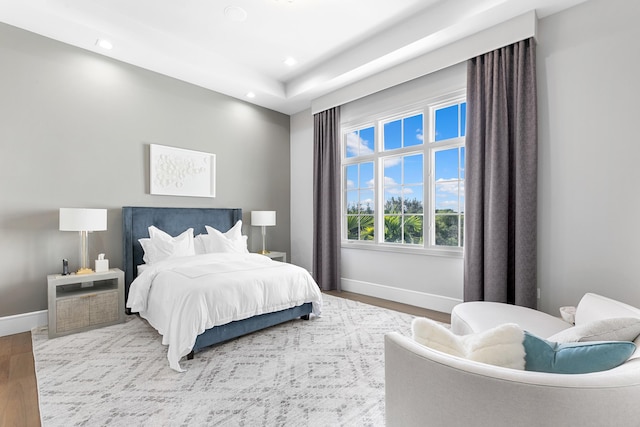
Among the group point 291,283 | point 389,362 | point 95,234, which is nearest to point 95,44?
point 95,234

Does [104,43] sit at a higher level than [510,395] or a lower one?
higher

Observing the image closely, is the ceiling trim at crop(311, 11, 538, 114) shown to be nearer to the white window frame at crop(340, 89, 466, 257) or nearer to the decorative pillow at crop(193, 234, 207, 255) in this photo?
the white window frame at crop(340, 89, 466, 257)

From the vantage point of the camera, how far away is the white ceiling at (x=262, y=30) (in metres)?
3.04

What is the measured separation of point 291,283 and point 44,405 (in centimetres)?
194

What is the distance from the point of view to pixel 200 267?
312 centimetres

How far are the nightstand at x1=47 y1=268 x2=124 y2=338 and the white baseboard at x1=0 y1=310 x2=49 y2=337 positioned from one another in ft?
1.17

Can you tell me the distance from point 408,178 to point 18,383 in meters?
4.19

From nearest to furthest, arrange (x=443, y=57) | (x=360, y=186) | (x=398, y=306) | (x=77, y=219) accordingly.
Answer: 1. (x=77, y=219)
2. (x=443, y=57)
3. (x=398, y=306)
4. (x=360, y=186)

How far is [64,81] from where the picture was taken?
11.2ft

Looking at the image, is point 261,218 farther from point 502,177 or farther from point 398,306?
point 502,177

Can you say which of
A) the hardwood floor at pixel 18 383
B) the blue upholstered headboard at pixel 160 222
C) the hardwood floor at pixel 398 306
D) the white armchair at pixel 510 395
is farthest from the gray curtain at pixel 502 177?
the blue upholstered headboard at pixel 160 222

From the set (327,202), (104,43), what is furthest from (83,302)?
(327,202)

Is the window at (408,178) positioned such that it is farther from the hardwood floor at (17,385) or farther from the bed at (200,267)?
the hardwood floor at (17,385)

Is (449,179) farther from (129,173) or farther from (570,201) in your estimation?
(129,173)
